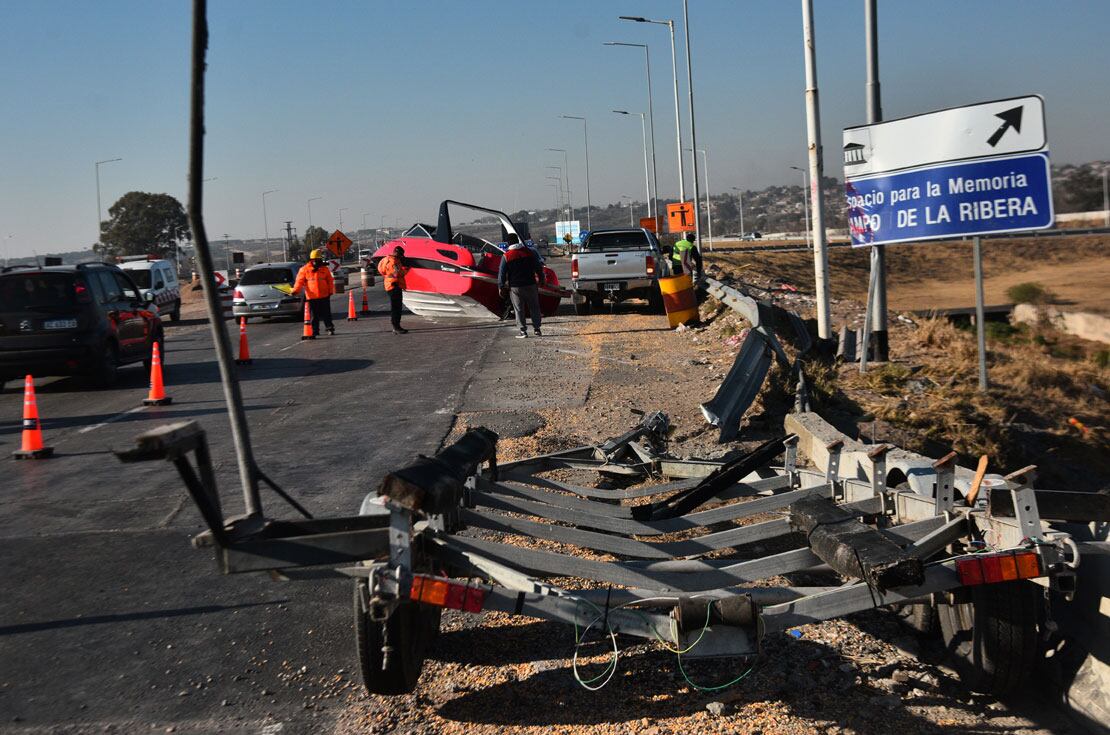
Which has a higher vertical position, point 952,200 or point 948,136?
point 948,136

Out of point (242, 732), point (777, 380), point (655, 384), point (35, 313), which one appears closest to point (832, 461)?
point (242, 732)

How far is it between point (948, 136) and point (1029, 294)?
130ft

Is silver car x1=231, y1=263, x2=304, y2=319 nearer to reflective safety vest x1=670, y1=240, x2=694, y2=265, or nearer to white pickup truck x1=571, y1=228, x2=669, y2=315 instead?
white pickup truck x1=571, y1=228, x2=669, y2=315

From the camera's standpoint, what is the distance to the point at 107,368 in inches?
679

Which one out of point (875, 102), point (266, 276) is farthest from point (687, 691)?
point (266, 276)

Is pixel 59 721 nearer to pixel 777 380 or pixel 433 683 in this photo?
pixel 433 683

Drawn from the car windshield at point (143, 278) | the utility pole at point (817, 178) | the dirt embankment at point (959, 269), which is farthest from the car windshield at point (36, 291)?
the dirt embankment at point (959, 269)

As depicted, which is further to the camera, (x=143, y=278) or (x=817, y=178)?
(x=143, y=278)

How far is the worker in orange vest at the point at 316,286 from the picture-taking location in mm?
23969

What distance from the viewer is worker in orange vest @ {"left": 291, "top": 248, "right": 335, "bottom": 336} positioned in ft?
78.6

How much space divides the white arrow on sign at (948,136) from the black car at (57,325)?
440 inches

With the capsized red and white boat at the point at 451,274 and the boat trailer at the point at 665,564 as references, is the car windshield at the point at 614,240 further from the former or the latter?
the boat trailer at the point at 665,564

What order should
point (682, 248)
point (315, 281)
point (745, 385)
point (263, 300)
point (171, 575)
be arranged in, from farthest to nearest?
point (263, 300)
point (682, 248)
point (315, 281)
point (745, 385)
point (171, 575)

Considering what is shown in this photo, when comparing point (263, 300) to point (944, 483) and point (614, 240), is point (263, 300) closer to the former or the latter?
point (614, 240)
